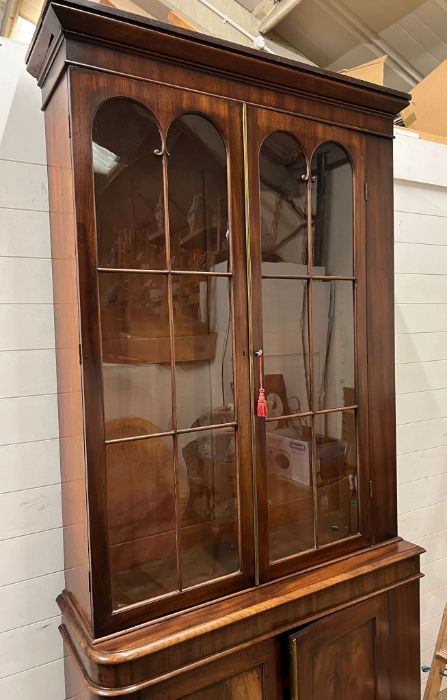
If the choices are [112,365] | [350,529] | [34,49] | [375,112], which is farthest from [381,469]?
[34,49]

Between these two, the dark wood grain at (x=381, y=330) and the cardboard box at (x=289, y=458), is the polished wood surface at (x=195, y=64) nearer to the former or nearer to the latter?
the dark wood grain at (x=381, y=330)

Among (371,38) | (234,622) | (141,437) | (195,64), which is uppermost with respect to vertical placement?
(371,38)

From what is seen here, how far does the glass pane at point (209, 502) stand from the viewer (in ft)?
3.93

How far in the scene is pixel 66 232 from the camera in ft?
3.54

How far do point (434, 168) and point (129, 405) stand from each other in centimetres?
152

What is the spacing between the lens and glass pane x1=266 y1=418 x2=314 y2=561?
1.28 meters

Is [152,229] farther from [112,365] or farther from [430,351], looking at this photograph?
[430,351]

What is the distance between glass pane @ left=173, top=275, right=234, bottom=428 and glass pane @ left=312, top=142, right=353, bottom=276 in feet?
1.00

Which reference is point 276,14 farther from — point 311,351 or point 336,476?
point 336,476

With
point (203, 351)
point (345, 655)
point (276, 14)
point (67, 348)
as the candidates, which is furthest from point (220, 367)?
point (276, 14)

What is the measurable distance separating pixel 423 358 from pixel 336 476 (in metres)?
0.82

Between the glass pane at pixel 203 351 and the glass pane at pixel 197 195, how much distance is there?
0.20ft

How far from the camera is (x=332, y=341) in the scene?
139 cm

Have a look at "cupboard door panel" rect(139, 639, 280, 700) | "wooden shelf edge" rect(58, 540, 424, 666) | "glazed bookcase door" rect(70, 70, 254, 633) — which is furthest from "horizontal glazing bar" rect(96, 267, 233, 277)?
"cupboard door panel" rect(139, 639, 280, 700)
